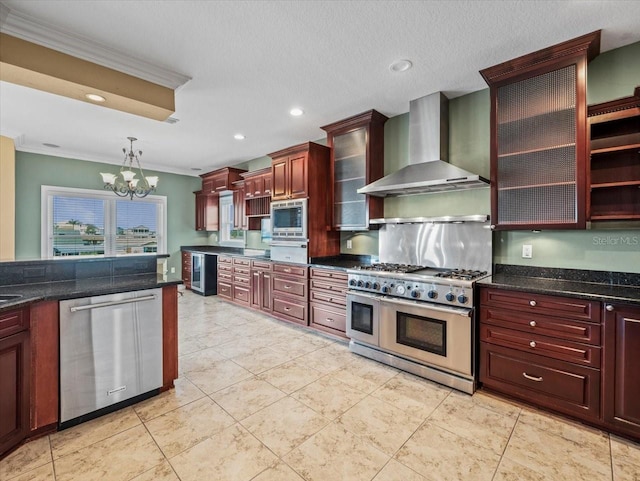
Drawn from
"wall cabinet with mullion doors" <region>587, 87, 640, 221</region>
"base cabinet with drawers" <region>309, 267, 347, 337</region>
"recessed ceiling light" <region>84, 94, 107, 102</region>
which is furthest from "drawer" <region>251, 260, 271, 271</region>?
"wall cabinet with mullion doors" <region>587, 87, 640, 221</region>

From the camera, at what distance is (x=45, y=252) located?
5277 mm

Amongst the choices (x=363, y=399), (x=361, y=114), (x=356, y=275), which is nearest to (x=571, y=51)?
(x=361, y=114)

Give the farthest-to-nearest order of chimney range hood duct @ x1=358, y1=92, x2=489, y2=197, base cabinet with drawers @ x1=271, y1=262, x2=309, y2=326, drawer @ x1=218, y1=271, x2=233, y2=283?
drawer @ x1=218, y1=271, x2=233, y2=283 → base cabinet with drawers @ x1=271, y1=262, x2=309, y2=326 → chimney range hood duct @ x1=358, y1=92, x2=489, y2=197

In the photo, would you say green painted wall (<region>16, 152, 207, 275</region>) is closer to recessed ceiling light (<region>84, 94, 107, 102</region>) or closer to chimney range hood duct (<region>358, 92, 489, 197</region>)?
recessed ceiling light (<region>84, 94, 107, 102</region>)

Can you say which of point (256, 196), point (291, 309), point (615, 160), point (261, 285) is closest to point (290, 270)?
point (291, 309)

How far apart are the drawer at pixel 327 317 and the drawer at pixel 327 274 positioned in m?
0.39

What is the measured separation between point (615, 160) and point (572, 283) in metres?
1.03

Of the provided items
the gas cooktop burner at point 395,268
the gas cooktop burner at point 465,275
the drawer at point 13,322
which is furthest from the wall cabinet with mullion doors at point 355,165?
the drawer at point 13,322

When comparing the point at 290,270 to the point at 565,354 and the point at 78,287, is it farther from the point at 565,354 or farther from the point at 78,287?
the point at 565,354

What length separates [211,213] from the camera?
23.5 feet

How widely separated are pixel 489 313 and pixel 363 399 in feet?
4.14

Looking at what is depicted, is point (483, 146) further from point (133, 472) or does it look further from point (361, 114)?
point (133, 472)

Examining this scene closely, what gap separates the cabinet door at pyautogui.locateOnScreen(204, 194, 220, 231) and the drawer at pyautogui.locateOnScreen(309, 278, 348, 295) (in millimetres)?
4092

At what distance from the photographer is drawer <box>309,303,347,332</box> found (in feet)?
11.9
